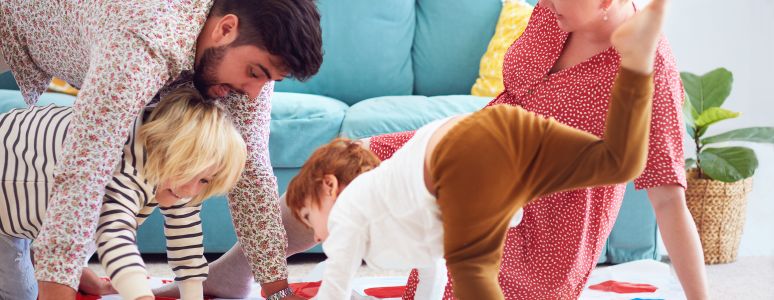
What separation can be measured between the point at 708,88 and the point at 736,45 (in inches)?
41.9

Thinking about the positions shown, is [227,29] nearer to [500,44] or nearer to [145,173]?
[145,173]

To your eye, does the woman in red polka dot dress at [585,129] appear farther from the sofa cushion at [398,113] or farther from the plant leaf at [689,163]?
the plant leaf at [689,163]

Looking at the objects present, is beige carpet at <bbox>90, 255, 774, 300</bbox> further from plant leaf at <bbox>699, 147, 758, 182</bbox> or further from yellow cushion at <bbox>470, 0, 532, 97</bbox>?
yellow cushion at <bbox>470, 0, 532, 97</bbox>

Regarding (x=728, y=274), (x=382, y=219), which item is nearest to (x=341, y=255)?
(x=382, y=219)

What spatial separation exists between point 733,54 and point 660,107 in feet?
7.83

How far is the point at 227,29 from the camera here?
146cm

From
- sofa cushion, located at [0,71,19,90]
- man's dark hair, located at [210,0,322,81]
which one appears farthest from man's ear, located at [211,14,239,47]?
sofa cushion, located at [0,71,19,90]

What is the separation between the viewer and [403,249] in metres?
1.42

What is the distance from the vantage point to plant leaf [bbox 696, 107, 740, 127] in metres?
2.60

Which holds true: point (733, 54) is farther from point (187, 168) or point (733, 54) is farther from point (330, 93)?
point (187, 168)

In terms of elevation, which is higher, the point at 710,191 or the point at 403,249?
the point at 403,249

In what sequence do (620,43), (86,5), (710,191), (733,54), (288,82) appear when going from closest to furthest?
(620,43) < (86,5) < (710,191) < (288,82) < (733,54)

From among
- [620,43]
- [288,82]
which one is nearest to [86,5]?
[620,43]

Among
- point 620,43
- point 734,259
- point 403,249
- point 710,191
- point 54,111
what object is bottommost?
point 734,259
